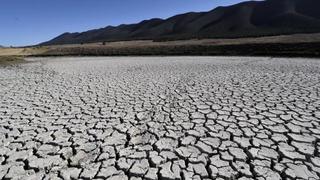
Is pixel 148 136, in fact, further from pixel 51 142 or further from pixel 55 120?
pixel 55 120

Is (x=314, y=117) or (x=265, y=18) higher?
(x=265, y=18)

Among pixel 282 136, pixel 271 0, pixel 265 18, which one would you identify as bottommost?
pixel 282 136

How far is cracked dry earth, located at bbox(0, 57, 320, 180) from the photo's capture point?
2807mm

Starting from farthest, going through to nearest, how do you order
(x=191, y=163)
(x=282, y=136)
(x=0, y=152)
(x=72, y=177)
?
(x=282, y=136), (x=0, y=152), (x=191, y=163), (x=72, y=177)

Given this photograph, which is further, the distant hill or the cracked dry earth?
the distant hill

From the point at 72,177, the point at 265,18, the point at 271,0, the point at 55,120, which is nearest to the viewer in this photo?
the point at 72,177

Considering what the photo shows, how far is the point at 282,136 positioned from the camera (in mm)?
3578

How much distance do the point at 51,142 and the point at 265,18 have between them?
326ft

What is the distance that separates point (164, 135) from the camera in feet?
12.4

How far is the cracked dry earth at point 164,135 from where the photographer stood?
2.81 metres

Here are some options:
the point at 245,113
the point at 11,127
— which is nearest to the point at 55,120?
the point at 11,127

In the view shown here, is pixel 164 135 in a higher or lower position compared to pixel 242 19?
lower

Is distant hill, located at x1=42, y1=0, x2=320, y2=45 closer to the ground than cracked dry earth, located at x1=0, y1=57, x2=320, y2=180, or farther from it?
farther from it

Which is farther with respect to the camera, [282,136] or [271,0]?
[271,0]
